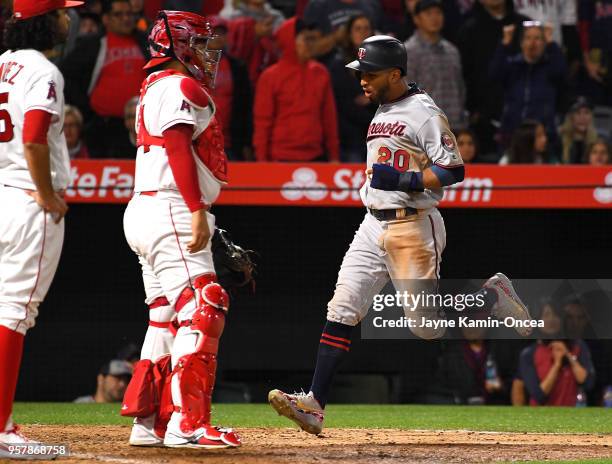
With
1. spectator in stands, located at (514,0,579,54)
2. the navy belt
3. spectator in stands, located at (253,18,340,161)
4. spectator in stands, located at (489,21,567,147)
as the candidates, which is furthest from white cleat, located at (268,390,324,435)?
spectator in stands, located at (514,0,579,54)

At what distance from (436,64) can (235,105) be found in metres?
1.74

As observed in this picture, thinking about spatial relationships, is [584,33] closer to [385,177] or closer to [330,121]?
[330,121]

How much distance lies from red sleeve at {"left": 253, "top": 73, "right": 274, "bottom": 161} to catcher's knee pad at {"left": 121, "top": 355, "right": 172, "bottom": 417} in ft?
14.9

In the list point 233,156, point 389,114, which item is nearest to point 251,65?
point 233,156

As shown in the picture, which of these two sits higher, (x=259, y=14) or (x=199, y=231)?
(x=259, y=14)

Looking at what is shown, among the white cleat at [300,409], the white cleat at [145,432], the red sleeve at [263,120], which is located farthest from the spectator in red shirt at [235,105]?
the white cleat at [145,432]

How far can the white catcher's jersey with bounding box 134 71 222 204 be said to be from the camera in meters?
4.68

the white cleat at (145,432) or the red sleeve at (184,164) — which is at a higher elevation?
the red sleeve at (184,164)

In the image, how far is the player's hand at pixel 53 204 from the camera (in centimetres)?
448

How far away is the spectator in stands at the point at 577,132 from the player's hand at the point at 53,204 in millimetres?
6140

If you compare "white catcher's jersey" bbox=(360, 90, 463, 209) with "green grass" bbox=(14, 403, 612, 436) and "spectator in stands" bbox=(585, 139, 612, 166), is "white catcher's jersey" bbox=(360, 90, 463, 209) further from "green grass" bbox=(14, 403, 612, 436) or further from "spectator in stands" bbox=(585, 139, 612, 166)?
"spectator in stands" bbox=(585, 139, 612, 166)

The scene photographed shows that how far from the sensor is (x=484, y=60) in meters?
10.4

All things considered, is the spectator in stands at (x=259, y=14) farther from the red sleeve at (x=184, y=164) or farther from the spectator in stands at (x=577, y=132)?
the red sleeve at (x=184, y=164)

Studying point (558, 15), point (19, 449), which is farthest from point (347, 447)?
point (558, 15)
